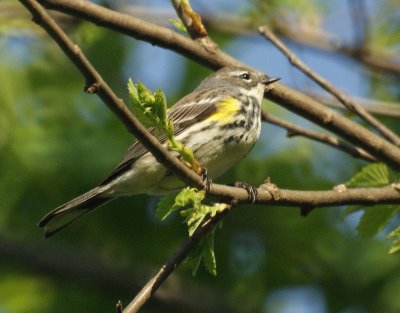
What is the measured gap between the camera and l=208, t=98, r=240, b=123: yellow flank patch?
5172 mm

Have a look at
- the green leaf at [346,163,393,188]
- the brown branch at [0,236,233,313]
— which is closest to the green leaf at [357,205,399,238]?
the green leaf at [346,163,393,188]

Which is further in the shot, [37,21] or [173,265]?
[173,265]

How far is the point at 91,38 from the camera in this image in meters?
6.04

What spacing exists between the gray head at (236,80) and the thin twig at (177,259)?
209 centimetres

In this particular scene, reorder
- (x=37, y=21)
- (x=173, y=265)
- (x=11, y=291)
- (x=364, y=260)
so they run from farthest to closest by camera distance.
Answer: (x=11, y=291)
(x=364, y=260)
(x=173, y=265)
(x=37, y=21)

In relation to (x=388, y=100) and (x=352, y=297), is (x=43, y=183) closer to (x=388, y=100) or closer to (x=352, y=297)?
(x=352, y=297)

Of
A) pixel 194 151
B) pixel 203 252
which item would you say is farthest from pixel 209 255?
pixel 194 151

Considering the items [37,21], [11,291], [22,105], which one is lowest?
[11,291]

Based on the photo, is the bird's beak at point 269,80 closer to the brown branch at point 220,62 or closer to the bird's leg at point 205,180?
the brown branch at point 220,62

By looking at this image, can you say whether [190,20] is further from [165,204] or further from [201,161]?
[165,204]

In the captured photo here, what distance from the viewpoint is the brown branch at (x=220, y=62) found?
150 inches

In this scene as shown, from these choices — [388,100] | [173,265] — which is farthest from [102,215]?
[173,265]

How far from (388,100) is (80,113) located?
225 centimetres

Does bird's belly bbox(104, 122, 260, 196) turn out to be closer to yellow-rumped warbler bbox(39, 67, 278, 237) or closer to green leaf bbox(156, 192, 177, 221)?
yellow-rumped warbler bbox(39, 67, 278, 237)
